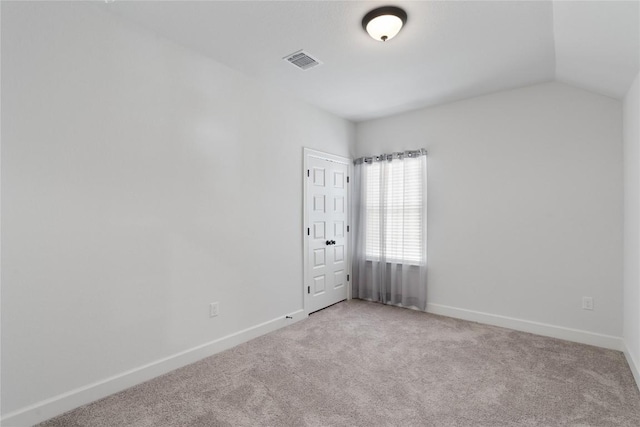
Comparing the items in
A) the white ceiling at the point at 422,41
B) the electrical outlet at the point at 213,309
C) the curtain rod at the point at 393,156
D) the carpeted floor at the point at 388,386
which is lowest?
the carpeted floor at the point at 388,386

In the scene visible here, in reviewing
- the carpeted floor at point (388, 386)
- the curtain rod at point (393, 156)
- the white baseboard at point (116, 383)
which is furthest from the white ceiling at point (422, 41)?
the white baseboard at point (116, 383)

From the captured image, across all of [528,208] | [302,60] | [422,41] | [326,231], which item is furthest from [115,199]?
[528,208]

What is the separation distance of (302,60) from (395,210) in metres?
2.34

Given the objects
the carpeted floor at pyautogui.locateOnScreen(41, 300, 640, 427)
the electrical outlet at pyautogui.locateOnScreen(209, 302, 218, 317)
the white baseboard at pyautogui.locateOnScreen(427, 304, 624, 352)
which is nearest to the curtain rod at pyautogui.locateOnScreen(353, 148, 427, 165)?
the white baseboard at pyautogui.locateOnScreen(427, 304, 624, 352)

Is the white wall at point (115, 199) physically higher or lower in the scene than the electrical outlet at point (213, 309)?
higher

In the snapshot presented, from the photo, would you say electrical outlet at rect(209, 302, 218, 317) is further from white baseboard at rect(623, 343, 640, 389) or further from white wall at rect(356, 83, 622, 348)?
white baseboard at rect(623, 343, 640, 389)

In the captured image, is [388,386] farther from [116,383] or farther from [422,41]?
[422,41]

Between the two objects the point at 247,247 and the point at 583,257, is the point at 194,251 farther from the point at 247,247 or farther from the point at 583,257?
the point at 583,257

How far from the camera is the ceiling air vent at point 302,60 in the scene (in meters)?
2.72

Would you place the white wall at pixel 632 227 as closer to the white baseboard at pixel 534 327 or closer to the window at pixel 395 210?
the white baseboard at pixel 534 327

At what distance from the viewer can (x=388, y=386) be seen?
229 centimetres

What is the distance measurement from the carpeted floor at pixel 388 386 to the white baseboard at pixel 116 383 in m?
0.06

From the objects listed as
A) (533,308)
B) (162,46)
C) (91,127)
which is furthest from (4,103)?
(533,308)

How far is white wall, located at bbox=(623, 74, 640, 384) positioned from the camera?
235 cm
